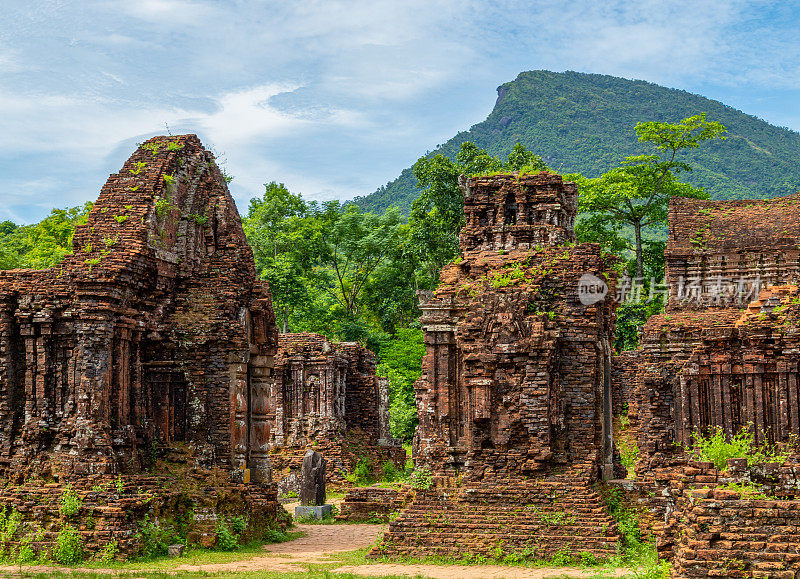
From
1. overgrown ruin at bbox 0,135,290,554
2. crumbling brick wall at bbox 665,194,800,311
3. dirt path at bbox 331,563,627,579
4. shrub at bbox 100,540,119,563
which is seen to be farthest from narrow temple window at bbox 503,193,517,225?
shrub at bbox 100,540,119,563

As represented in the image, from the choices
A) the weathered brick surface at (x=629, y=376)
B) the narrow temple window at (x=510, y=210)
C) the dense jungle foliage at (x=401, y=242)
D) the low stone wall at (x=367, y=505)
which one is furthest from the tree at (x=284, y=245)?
the narrow temple window at (x=510, y=210)

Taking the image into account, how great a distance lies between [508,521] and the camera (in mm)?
17016

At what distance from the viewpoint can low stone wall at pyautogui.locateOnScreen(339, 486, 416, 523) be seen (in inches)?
960

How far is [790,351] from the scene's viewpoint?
653 inches

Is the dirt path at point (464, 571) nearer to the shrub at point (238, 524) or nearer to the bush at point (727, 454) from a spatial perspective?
the bush at point (727, 454)

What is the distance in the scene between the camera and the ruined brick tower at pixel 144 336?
18.3 m

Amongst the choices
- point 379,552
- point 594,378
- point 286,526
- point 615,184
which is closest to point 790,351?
point 594,378

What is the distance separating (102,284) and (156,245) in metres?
2.28

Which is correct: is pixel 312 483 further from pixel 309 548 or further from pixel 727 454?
pixel 727 454

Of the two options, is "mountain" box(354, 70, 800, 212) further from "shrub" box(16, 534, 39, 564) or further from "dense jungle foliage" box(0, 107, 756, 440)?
"shrub" box(16, 534, 39, 564)

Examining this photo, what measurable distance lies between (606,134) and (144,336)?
263 ft

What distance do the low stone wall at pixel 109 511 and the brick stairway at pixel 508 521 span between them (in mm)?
3858

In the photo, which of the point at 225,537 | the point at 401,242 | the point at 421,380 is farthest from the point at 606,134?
the point at 225,537

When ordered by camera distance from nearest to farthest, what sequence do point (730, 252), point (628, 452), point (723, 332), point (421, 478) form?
point (723, 332), point (421, 478), point (730, 252), point (628, 452)
